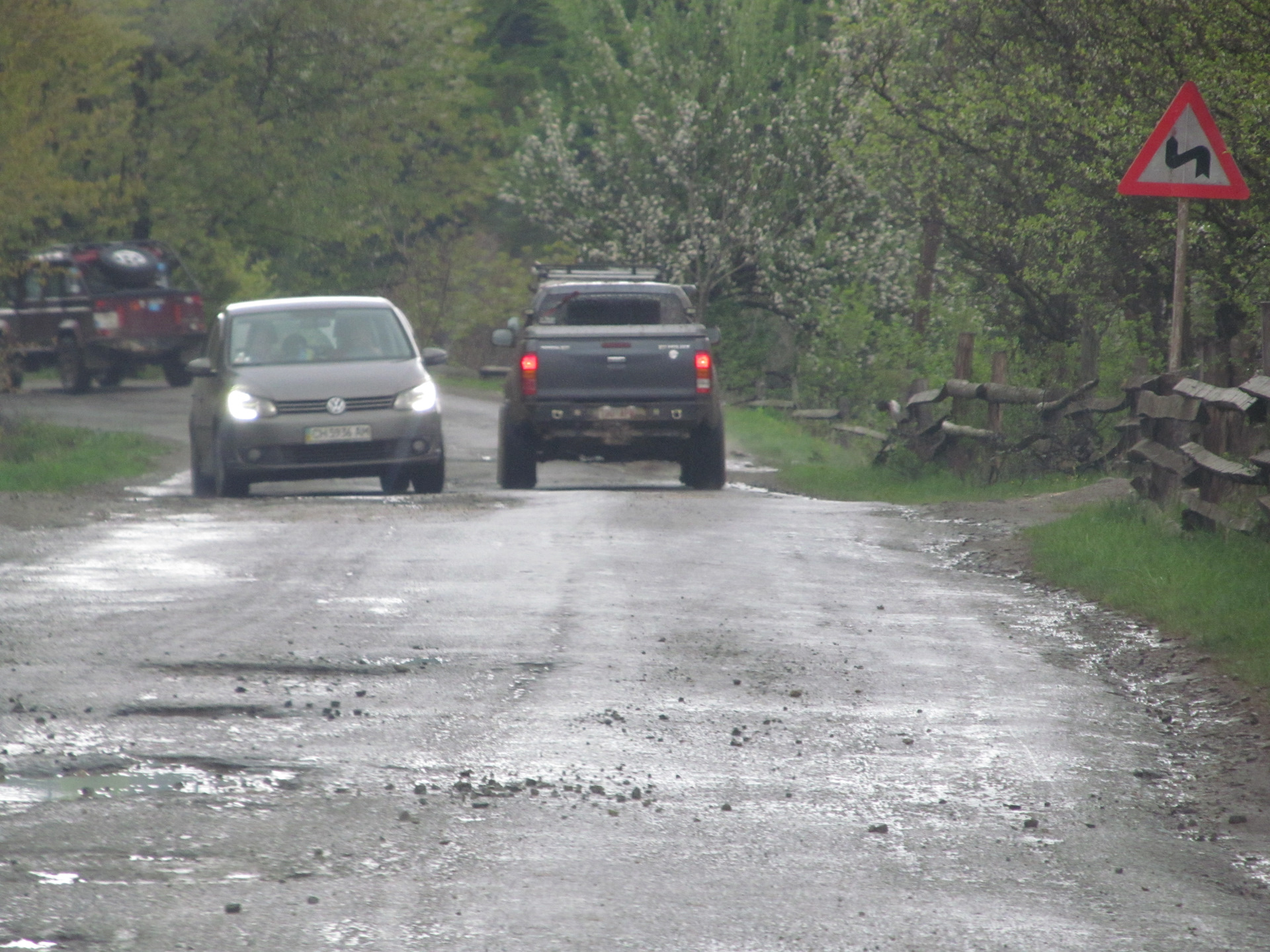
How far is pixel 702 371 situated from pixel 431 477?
8.72ft

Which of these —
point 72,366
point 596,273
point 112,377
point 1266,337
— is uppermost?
point 1266,337

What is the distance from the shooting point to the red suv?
114ft

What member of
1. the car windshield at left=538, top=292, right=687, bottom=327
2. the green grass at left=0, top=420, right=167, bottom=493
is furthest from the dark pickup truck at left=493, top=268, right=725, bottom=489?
the green grass at left=0, top=420, right=167, bottom=493

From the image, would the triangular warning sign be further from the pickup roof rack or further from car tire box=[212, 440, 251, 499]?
the pickup roof rack

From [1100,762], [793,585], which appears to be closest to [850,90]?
[793,585]

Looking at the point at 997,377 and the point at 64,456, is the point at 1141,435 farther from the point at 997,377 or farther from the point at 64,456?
the point at 64,456

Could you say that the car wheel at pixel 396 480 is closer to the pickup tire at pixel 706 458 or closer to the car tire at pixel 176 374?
the pickup tire at pixel 706 458

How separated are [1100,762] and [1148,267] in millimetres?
11169

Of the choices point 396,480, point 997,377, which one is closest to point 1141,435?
point 997,377

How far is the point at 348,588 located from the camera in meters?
10.5

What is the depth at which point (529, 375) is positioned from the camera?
1817 cm

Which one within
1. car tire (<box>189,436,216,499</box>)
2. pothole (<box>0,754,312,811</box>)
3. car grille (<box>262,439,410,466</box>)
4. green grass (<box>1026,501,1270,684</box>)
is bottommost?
car tire (<box>189,436,216,499</box>)

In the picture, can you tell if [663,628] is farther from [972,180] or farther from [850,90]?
[850,90]

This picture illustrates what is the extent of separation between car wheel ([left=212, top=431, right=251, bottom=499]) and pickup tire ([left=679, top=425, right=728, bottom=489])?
415 centimetres
